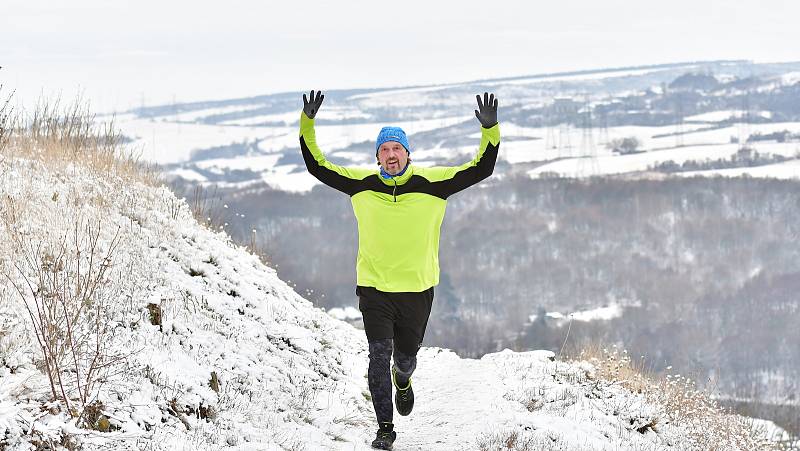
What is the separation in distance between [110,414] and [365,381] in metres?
3.73

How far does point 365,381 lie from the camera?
25.3 feet

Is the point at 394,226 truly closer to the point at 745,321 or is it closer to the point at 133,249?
the point at 133,249

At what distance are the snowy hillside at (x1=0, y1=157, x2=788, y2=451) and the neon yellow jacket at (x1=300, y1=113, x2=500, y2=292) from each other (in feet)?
4.04

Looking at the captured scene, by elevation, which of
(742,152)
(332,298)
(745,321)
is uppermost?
(742,152)

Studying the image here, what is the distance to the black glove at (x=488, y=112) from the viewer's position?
5.36 m

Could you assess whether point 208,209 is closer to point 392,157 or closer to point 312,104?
point 312,104

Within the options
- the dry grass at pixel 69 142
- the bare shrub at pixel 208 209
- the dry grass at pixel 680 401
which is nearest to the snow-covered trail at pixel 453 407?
the dry grass at pixel 680 401

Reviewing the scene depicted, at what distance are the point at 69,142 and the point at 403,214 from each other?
5.45 m

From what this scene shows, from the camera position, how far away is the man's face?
5.24 metres

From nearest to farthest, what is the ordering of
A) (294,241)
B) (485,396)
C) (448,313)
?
(485,396) → (448,313) → (294,241)

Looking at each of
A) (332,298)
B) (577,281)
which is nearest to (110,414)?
(332,298)

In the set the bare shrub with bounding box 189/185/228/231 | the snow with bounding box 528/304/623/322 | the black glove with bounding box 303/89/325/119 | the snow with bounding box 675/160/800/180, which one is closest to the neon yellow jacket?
the black glove with bounding box 303/89/325/119

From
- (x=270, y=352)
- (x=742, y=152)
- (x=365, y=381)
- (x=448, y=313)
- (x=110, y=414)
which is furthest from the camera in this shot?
(x=742, y=152)

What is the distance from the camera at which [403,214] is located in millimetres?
5188
